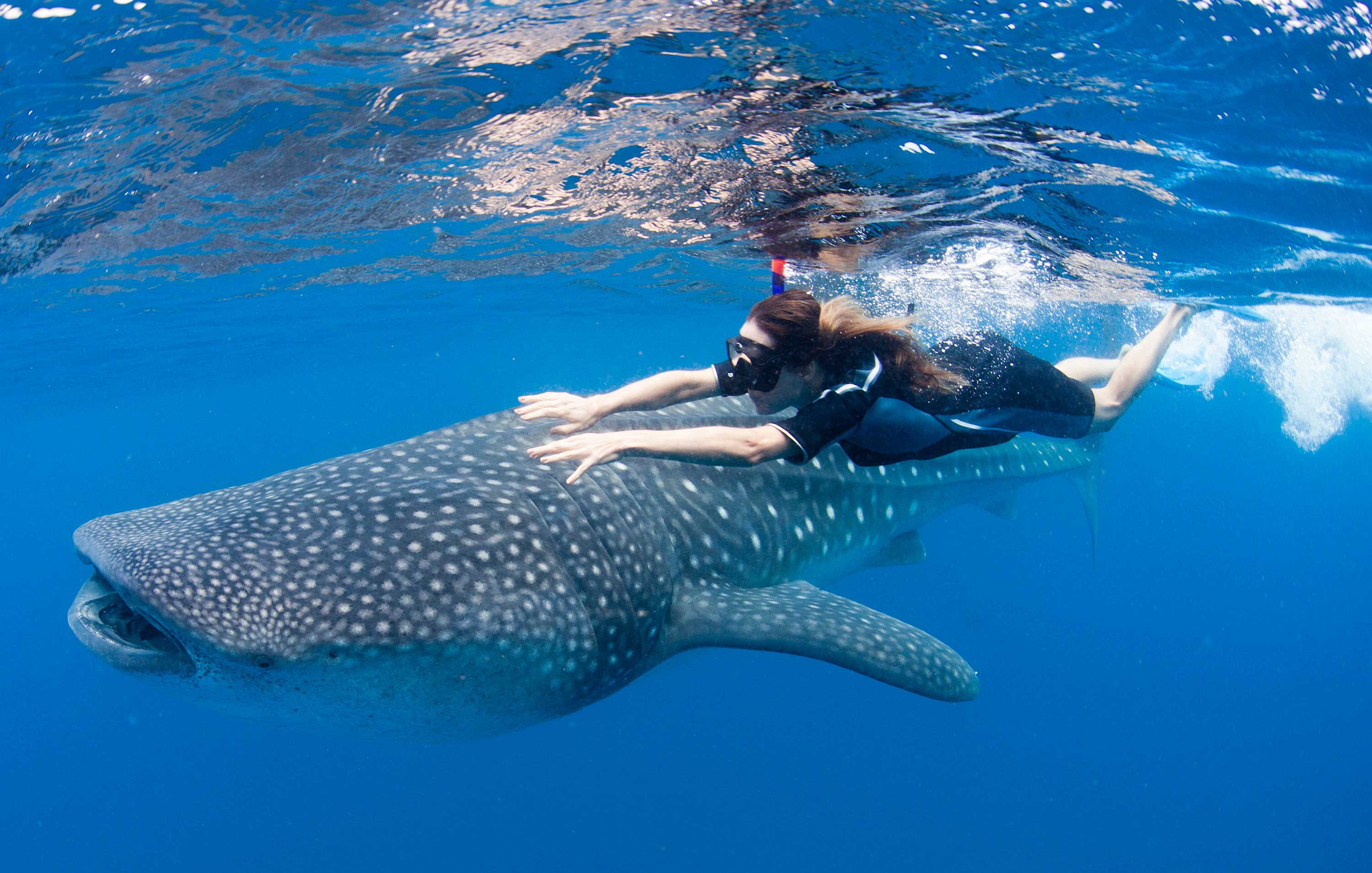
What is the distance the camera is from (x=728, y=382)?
5047mm

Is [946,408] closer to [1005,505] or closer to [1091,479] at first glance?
[1005,505]

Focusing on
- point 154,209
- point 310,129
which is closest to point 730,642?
point 310,129

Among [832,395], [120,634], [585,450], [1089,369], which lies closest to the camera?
[120,634]

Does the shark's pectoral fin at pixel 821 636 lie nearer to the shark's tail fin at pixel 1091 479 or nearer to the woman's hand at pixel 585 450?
the woman's hand at pixel 585 450

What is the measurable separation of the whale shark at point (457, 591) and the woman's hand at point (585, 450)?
21.2 inches

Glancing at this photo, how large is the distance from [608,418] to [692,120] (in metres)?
3.71

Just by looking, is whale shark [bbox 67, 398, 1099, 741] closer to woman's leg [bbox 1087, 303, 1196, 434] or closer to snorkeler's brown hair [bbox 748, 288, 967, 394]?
snorkeler's brown hair [bbox 748, 288, 967, 394]

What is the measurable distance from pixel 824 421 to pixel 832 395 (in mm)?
227

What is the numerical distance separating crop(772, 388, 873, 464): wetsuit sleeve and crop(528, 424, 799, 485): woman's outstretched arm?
6cm

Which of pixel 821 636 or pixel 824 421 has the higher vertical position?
pixel 824 421

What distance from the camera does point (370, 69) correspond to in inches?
239

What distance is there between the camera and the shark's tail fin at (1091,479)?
9789mm

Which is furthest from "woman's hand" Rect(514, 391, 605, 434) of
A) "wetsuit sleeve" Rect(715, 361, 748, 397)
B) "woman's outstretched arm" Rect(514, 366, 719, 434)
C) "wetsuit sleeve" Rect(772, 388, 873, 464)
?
"wetsuit sleeve" Rect(772, 388, 873, 464)

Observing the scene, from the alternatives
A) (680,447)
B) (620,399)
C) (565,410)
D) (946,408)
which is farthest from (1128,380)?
(565,410)
